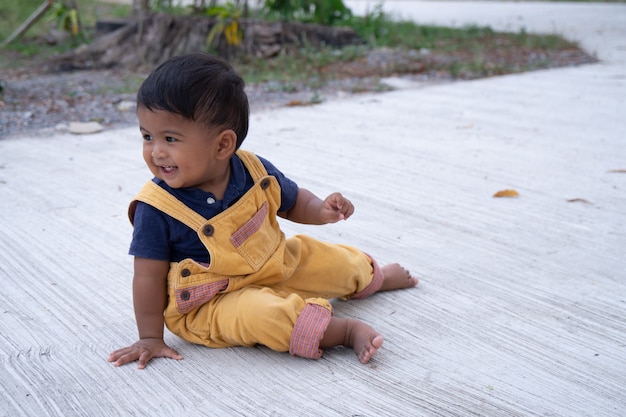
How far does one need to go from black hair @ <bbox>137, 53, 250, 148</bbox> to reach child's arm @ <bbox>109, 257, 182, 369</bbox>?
38 centimetres

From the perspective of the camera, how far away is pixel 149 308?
1.80 metres

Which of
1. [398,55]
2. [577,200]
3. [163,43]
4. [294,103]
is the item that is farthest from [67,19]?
[577,200]

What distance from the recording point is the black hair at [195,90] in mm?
1697

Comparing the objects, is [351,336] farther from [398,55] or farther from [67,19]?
[67,19]

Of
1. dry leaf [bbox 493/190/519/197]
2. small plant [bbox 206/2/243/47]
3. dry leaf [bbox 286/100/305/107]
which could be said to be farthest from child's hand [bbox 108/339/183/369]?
small plant [bbox 206/2/243/47]

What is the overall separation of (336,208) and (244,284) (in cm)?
32

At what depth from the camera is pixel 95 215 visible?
9.22 ft

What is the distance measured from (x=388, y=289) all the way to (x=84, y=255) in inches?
39.9

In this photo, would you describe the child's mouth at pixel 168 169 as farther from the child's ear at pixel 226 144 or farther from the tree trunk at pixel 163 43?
the tree trunk at pixel 163 43

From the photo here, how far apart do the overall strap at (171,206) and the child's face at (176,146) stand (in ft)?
0.14

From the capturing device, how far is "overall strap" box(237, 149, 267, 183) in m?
1.97

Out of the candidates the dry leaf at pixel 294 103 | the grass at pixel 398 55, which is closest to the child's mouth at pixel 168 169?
the dry leaf at pixel 294 103

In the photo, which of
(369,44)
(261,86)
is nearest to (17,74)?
(261,86)

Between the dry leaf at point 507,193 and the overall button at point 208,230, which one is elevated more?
the overall button at point 208,230
